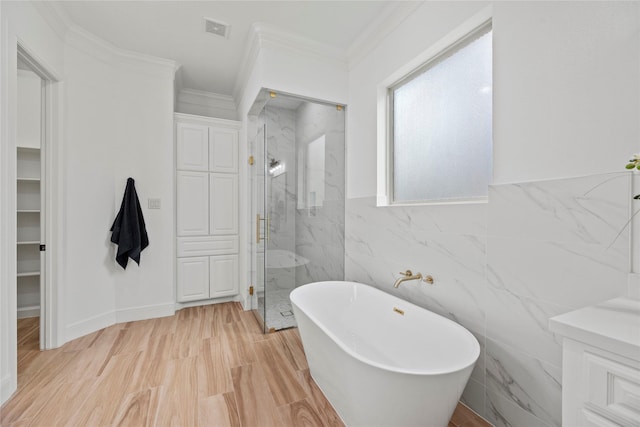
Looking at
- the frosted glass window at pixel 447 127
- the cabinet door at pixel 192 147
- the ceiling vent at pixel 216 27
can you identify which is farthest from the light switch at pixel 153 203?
the frosted glass window at pixel 447 127

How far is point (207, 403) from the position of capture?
63.8 inches

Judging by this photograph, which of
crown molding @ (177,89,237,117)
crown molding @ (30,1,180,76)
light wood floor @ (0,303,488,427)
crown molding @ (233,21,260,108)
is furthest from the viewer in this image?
crown molding @ (177,89,237,117)

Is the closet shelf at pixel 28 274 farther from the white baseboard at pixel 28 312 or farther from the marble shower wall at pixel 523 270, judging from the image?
the marble shower wall at pixel 523 270

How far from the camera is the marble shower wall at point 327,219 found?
2848 millimetres

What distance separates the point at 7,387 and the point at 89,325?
92 centimetres

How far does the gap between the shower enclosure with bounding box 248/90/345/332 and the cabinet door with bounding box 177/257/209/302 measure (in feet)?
2.37

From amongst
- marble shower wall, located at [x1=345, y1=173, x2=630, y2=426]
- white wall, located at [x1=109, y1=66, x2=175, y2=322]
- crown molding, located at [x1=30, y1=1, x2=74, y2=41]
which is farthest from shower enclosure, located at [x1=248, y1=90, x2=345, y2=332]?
crown molding, located at [x1=30, y1=1, x2=74, y2=41]

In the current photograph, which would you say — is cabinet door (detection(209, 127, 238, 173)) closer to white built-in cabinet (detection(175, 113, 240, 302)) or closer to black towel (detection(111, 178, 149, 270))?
white built-in cabinet (detection(175, 113, 240, 302))

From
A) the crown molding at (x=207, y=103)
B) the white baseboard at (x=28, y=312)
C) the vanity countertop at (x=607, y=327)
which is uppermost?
the crown molding at (x=207, y=103)

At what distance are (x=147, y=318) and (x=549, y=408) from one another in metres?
3.27

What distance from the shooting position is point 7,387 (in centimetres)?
164

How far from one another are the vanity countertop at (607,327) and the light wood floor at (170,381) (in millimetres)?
1003

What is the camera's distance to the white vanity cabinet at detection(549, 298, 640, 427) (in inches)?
25.1

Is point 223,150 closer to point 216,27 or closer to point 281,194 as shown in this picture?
point 281,194
